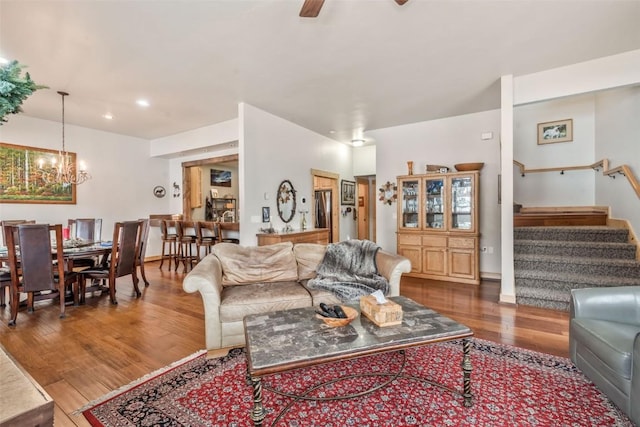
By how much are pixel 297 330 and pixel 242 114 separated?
3.76m

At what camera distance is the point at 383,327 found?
1820 millimetres

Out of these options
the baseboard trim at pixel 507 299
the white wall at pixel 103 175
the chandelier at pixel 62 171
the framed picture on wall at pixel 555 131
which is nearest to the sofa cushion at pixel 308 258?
the baseboard trim at pixel 507 299

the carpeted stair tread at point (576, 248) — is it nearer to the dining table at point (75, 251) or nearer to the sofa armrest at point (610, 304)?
the sofa armrest at point (610, 304)

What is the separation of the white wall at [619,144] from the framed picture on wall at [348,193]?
15.2 ft

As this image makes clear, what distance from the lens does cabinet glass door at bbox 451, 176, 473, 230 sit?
4871 mm

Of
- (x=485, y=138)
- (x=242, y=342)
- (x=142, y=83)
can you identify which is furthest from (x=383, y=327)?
(x=485, y=138)

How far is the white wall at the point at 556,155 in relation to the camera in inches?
196

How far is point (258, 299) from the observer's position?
8.43 ft

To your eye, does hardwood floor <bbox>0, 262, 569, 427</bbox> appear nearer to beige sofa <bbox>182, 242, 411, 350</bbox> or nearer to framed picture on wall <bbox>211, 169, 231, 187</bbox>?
beige sofa <bbox>182, 242, 411, 350</bbox>

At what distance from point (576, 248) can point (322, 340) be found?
13.6 feet

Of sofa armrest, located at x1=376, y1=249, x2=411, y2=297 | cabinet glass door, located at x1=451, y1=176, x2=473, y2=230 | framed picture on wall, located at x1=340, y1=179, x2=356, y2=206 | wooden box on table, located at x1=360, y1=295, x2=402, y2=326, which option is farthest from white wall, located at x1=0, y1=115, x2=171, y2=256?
cabinet glass door, located at x1=451, y1=176, x2=473, y2=230

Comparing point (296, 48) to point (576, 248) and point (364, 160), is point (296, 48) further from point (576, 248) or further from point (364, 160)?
point (364, 160)

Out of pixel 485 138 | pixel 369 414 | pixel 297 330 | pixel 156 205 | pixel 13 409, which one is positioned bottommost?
pixel 369 414

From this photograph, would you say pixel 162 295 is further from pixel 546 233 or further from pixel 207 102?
pixel 546 233
